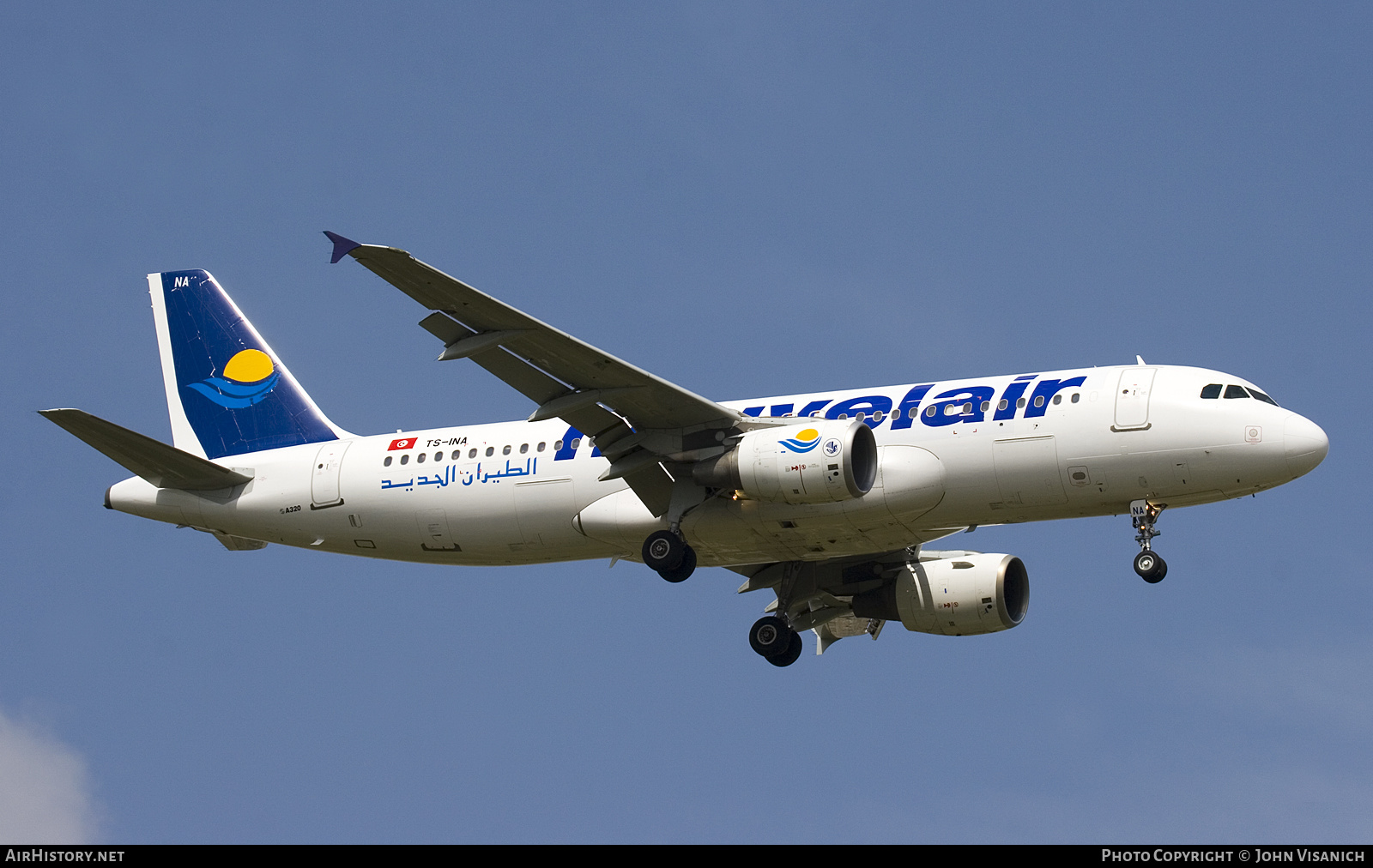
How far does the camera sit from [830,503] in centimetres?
3356

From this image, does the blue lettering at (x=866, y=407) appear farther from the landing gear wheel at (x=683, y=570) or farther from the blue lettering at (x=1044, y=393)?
the landing gear wheel at (x=683, y=570)

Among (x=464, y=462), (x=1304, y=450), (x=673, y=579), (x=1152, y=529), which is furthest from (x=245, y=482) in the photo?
(x=1304, y=450)

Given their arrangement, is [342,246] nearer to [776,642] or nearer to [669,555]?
[669,555]

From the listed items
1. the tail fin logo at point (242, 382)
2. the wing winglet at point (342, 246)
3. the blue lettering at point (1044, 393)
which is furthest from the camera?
the tail fin logo at point (242, 382)

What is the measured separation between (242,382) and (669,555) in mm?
12995

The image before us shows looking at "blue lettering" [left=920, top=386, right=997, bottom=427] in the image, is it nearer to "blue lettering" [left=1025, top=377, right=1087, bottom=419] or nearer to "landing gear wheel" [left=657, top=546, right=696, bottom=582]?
"blue lettering" [left=1025, top=377, right=1087, bottom=419]

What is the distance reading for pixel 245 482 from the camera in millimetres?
38812

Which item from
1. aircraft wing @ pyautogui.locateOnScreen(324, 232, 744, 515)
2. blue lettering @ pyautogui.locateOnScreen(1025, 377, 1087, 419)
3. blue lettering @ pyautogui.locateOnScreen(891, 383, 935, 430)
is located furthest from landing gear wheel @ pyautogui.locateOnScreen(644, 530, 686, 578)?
blue lettering @ pyautogui.locateOnScreen(1025, 377, 1087, 419)

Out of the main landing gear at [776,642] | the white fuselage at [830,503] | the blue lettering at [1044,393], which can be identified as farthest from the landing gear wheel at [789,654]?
the blue lettering at [1044,393]

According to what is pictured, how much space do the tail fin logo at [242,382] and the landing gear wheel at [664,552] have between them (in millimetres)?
11674

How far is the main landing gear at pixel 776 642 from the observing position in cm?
3894

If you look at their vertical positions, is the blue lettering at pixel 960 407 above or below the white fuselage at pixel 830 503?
above

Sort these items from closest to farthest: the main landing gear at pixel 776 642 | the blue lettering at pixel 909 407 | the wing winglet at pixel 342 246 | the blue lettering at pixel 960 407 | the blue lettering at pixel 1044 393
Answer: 1. the wing winglet at pixel 342 246
2. the blue lettering at pixel 1044 393
3. the blue lettering at pixel 960 407
4. the blue lettering at pixel 909 407
5. the main landing gear at pixel 776 642

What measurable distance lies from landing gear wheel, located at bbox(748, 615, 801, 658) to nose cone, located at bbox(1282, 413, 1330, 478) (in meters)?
11.8
